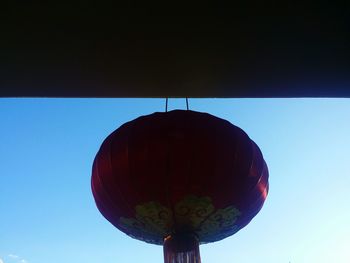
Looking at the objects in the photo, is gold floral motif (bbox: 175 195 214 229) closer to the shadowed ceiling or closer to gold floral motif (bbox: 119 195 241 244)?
gold floral motif (bbox: 119 195 241 244)

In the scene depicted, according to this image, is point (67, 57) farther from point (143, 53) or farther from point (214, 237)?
point (214, 237)

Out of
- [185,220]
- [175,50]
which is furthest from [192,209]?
[175,50]

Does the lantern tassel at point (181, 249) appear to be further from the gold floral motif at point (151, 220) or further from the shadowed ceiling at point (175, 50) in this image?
the shadowed ceiling at point (175, 50)

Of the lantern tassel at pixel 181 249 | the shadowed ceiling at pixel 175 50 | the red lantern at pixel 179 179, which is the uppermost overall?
the shadowed ceiling at pixel 175 50

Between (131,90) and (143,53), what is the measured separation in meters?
0.20

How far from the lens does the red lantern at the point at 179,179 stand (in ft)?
3.91

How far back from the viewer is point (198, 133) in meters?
1.23

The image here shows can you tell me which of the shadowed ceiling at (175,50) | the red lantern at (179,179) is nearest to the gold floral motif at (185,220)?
the red lantern at (179,179)

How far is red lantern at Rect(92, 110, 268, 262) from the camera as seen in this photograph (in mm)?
1191

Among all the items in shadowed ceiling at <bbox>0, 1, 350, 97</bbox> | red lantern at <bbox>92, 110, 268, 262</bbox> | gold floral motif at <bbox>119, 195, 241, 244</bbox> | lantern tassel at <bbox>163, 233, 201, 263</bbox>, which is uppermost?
shadowed ceiling at <bbox>0, 1, 350, 97</bbox>

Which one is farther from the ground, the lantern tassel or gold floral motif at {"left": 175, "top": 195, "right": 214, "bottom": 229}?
gold floral motif at {"left": 175, "top": 195, "right": 214, "bottom": 229}

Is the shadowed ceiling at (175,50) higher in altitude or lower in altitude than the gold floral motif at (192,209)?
higher

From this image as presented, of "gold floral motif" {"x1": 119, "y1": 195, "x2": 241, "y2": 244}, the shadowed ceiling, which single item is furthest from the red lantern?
the shadowed ceiling

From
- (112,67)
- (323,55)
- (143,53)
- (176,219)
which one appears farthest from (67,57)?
(323,55)
